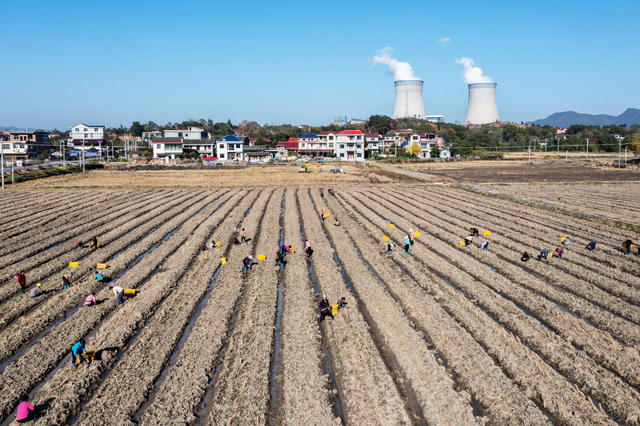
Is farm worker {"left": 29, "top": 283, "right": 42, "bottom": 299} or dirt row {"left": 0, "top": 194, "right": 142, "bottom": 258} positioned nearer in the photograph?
farm worker {"left": 29, "top": 283, "right": 42, "bottom": 299}

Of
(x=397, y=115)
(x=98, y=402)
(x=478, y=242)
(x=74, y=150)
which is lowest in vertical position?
(x=98, y=402)

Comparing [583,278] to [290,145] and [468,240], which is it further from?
[290,145]

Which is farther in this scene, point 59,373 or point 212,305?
point 212,305

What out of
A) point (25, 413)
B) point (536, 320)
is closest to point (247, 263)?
point (25, 413)

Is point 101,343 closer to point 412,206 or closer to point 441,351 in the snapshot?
point 441,351

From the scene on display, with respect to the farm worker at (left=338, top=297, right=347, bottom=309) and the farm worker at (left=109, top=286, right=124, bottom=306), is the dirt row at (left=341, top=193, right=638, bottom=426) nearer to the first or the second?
the farm worker at (left=338, top=297, right=347, bottom=309)

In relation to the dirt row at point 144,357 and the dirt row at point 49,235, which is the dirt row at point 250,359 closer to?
the dirt row at point 144,357

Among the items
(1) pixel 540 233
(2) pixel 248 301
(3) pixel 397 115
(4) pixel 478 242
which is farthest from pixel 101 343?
(3) pixel 397 115

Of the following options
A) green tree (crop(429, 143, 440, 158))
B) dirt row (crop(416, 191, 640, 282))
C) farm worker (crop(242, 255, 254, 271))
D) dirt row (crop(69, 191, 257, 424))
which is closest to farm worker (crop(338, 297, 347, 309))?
dirt row (crop(69, 191, 257, 424))
